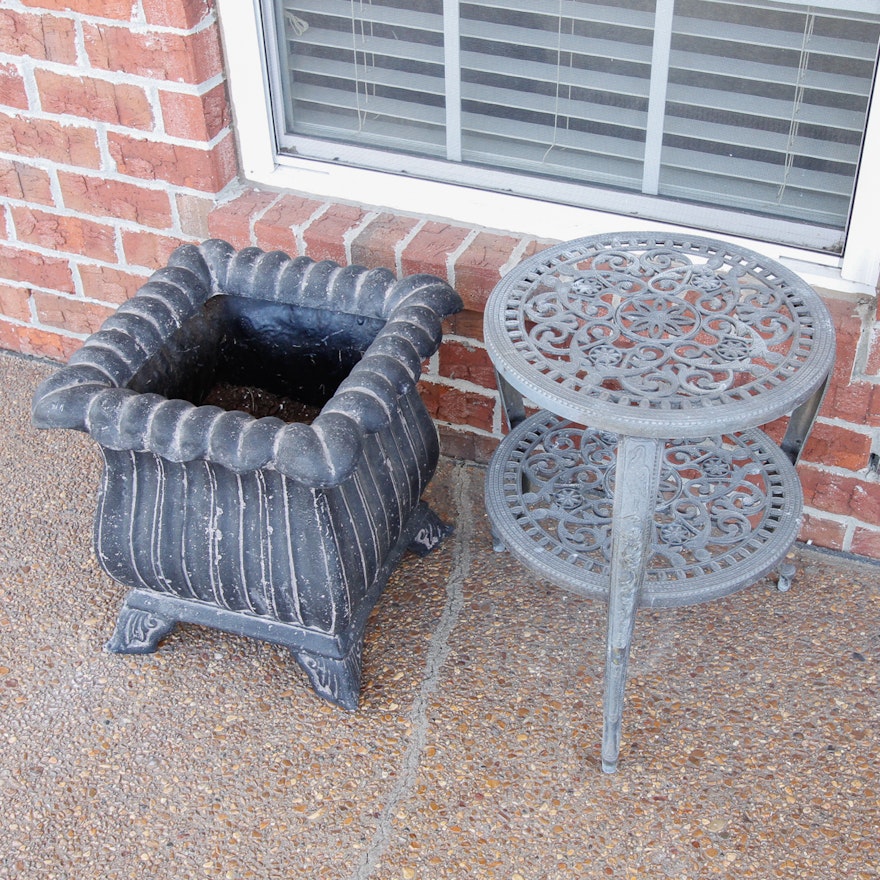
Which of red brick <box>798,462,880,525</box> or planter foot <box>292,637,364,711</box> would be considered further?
red brick <box>798,462,880,525</box>

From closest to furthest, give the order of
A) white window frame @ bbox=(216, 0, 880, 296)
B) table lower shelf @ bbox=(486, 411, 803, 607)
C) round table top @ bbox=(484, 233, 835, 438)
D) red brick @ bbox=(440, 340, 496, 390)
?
round table top @ bbox=(484, 233, 835, 438) → table lower shelf @ bbox=(486, 411, 803, 607) → white window frame @ bbox=(216, 0, 880, 296) → red brick @ bbox=(440, 340, 496, 390)

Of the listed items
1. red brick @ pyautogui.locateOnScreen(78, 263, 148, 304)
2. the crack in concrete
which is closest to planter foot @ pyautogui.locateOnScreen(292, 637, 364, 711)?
the crack in concrete

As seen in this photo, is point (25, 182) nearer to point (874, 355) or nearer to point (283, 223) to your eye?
point (283, 223)

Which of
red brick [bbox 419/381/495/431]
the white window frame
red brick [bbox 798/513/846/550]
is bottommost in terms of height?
red brick [bbox 798/513/846/550]

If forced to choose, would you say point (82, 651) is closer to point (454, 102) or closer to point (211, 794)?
point (211, 794)

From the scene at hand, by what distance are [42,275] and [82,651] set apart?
111cm

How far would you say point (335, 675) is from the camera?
80.0 inches

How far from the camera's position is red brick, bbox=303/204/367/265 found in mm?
2357

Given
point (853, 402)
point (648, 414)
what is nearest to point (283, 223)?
point (648, 414)

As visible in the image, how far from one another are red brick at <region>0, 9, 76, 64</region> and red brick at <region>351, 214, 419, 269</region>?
0.77m

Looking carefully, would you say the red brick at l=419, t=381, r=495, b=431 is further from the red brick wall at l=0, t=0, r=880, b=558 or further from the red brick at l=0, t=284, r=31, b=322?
the red brick at l=0, t=284, r=31, b=322

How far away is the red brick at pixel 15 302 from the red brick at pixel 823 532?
6.85 ft

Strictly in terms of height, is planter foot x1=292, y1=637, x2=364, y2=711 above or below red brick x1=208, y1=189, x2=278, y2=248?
below

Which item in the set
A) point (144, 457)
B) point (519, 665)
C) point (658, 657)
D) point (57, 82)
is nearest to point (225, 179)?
point (57, 82)
